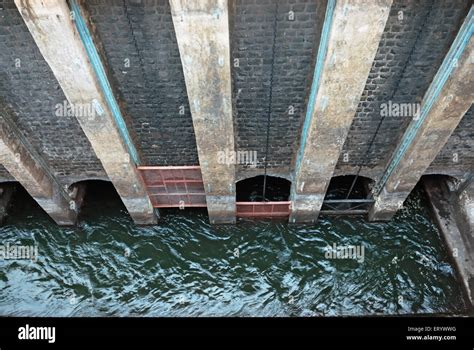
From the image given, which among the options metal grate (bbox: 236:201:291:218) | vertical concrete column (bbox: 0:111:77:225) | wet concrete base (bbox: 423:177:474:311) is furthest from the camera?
metal grate (bbox: 236:201:291:218)

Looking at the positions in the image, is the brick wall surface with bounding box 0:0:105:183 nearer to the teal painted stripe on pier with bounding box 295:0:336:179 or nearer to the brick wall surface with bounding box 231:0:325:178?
the brick wall surface with bounding box 231:0:325:178

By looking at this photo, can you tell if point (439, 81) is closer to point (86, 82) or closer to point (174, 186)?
point (174, 186)

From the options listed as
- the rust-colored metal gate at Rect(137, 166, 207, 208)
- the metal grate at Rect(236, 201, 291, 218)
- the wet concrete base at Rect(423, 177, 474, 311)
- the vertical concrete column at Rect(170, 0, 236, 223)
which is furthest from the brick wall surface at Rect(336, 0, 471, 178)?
the rust-colored metal gate at Rect(137, 166, 207, 208)

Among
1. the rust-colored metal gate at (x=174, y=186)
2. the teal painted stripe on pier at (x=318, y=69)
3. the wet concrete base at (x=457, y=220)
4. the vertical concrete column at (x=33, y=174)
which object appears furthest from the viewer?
the wet concrete base at (x=457, y=220)

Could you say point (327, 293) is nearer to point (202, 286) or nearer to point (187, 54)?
point (202, 286)

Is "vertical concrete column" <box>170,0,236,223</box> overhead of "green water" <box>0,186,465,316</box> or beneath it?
overhead

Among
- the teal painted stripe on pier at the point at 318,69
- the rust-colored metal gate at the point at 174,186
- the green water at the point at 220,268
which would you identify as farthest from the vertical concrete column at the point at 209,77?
the green water at the point at 220,268

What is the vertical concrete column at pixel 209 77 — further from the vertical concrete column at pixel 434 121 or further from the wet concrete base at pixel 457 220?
the wet concrete base at pixel 457 220

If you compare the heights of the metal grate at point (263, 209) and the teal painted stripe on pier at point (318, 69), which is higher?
the teal painted stripe on pier at point (318, 69)
